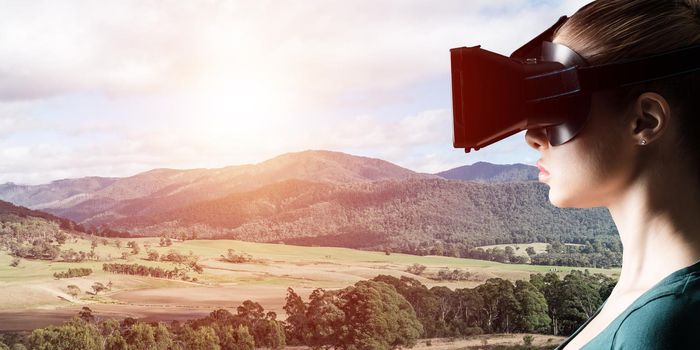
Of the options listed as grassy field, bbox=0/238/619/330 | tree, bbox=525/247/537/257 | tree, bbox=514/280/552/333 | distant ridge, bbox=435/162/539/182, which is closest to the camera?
grassy field, bbox=0/238/619/330

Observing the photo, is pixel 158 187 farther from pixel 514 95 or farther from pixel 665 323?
pixel 665 323

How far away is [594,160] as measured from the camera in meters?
0.53

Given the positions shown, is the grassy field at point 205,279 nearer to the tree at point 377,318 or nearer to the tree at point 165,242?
the tree at point 165,242

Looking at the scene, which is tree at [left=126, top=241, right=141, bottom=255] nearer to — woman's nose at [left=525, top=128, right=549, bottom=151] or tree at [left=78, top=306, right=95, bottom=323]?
tree at [left=78, top=306, right=95, bottom=323]

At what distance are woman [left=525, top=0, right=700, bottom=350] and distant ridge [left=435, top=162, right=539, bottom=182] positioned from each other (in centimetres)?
681

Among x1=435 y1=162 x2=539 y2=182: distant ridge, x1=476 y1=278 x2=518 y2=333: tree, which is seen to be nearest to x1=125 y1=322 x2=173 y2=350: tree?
x1=476 y1=278 x2=518 y2=333: tree

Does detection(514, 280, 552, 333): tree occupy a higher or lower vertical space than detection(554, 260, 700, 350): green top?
lower

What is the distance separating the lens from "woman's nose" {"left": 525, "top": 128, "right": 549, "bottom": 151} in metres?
0.56

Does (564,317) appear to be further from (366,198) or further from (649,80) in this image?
(649,80)

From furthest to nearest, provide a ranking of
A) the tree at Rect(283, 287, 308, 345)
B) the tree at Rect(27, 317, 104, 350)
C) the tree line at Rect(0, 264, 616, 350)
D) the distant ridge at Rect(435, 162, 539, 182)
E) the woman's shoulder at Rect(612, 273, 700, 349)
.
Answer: the distant ridge at Rect(435, 162, 539, 182) < the tree at Rect(283, 287, 308, 345) < the tree line at Rect(0, 264, 616, 350) < the tree at Rect(27, 317, 104, 350) < the woman's shoulder at Rect(612, 273, 700, 349)

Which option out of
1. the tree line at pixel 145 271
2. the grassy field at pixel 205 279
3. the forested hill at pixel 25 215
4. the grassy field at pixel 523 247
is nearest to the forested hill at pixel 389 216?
the grassy field at pixel 523 247

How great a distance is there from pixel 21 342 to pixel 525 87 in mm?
4924

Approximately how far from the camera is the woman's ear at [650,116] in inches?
19.8


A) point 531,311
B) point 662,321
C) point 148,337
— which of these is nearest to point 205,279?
point 148,337
